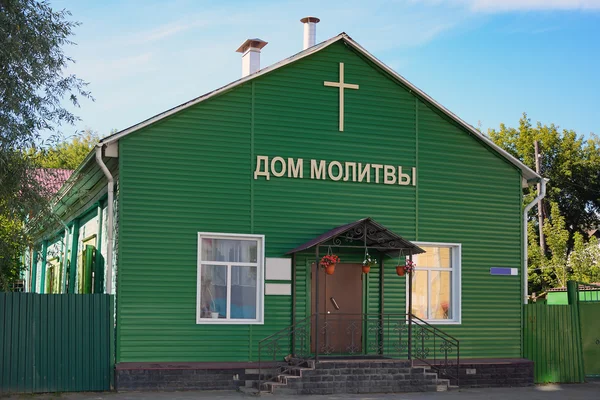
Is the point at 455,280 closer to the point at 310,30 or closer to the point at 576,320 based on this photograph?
the point at 576,320

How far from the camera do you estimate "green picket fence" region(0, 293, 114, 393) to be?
13516 millimetres

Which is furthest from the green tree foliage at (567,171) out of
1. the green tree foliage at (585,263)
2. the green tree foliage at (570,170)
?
the green tree foliage at (585,263)

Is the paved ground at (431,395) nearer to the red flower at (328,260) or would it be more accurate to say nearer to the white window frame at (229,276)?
the white window frame at (229,276)

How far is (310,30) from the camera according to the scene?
700 inches

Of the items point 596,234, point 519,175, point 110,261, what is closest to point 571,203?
point 596,234

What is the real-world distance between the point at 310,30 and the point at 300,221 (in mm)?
4687

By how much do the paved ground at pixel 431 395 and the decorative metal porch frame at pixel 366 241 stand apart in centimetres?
102

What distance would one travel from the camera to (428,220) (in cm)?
1669

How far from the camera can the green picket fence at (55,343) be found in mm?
13516

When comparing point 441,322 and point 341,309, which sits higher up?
point 341,309

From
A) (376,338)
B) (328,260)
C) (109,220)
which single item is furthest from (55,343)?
(376,338)

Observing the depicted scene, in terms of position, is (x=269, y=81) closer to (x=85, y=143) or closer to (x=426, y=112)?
(x=426, y=112)

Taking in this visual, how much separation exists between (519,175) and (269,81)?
6.01m

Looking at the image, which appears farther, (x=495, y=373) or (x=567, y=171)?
(x=567, y=171)
